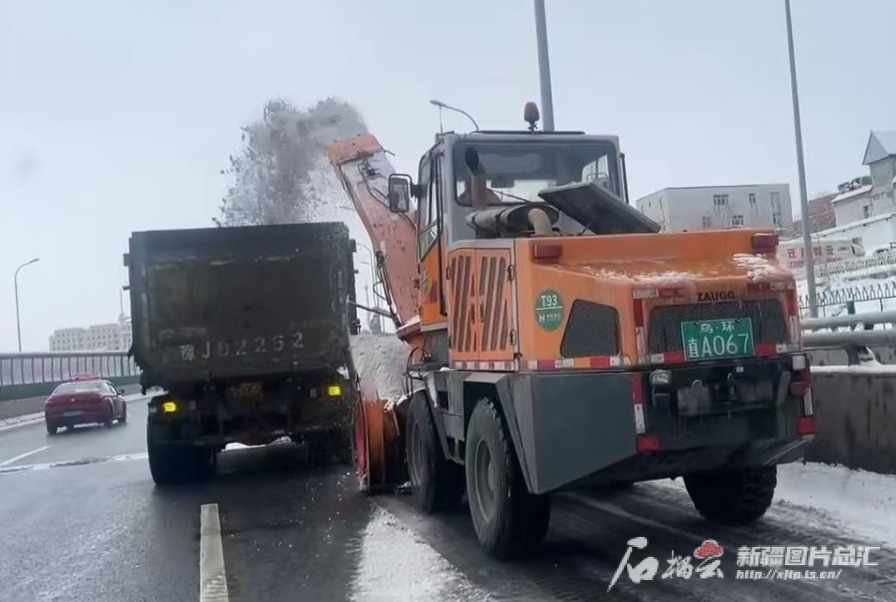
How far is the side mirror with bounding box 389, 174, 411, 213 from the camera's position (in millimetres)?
9258

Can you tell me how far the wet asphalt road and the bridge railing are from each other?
24390mm

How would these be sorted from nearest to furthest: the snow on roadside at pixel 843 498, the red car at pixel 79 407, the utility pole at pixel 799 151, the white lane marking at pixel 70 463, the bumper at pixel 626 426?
the bumper at pixel 626 426, the snow on roadside at pixel 843 498, the white lane marking at pixel 70 463, the utility pole at pixel 799 151, the red car at pixel 79 407

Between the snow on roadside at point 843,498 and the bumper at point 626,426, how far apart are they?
1174mm

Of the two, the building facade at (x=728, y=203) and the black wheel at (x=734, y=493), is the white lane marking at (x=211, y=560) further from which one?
the building facade at (x=728, y=203)

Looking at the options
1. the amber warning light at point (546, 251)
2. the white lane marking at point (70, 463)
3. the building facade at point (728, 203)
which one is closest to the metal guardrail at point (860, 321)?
the amber warning light at point (546, 251)

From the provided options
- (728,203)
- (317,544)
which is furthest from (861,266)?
(317,544)

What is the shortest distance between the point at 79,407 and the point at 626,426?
2400cm

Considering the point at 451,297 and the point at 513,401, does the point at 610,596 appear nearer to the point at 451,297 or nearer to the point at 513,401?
the point at 513,401

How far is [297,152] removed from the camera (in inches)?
788

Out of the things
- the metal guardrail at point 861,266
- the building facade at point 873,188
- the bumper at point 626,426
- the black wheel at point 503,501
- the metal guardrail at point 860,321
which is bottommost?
the black wheel at point 503,501

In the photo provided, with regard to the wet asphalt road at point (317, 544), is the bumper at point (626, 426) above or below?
above

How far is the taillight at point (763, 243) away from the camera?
675 cm

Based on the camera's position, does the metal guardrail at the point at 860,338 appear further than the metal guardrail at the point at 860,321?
No

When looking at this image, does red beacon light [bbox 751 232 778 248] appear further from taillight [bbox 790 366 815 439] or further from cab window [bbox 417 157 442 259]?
cab window [bbox 417 157 442 259]
